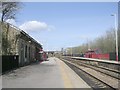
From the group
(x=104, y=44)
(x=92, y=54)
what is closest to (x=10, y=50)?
(x=92, y=54)

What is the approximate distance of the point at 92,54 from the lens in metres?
87.2

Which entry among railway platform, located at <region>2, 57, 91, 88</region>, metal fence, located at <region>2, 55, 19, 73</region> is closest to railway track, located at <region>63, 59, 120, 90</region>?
railway platform, located at <region>2, 57, 91, 88</region>

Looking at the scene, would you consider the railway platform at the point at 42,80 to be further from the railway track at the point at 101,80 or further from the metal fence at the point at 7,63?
the metal fence at the point at 7,63

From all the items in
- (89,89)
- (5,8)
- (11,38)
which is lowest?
(89,89)

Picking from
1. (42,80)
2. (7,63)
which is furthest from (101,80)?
(7,63)

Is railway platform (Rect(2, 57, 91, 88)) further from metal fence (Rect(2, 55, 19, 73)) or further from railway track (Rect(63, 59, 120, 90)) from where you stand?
metal fence (Rect(2, 55, 19, 73))

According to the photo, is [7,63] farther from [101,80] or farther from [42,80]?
[101,80]

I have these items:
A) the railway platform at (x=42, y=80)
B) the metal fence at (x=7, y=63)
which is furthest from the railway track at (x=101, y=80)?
the metal fence at (x=7, y=63)

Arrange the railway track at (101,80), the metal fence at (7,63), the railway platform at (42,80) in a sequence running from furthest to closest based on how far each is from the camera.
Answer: the metal fence at (7,63) < the railway track at (101,80) < the railway platform at (42,80)

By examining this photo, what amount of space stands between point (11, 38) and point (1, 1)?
50.6 ft

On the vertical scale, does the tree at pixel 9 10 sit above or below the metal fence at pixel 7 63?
above

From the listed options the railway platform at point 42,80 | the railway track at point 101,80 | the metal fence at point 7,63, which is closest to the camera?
the railway platform at point 42,80

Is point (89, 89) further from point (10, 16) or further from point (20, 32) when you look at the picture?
point (20, 32)

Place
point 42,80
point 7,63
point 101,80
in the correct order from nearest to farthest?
point 42,80 < point 101,80 < point 7,63
